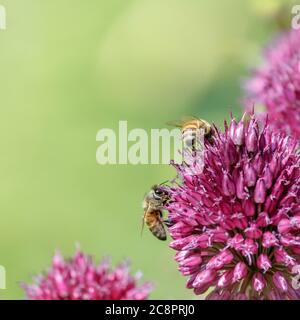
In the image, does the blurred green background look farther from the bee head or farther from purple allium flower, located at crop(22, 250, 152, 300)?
the bee head

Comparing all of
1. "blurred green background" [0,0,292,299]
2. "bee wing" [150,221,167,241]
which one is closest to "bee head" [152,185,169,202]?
"bee wing" [150,221,167,241]

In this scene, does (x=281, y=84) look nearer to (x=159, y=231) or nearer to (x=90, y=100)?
(x=159, y=231)

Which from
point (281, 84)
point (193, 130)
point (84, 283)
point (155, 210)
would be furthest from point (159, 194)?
point (281, 84)

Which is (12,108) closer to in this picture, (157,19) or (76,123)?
(76,123)

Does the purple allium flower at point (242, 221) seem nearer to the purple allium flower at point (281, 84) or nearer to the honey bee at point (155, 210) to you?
the honey bee at point (155, 210)

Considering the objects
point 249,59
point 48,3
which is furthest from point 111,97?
point 249,59

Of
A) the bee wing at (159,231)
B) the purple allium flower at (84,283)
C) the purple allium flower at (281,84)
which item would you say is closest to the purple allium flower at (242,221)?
the bee wing at (159,231)
